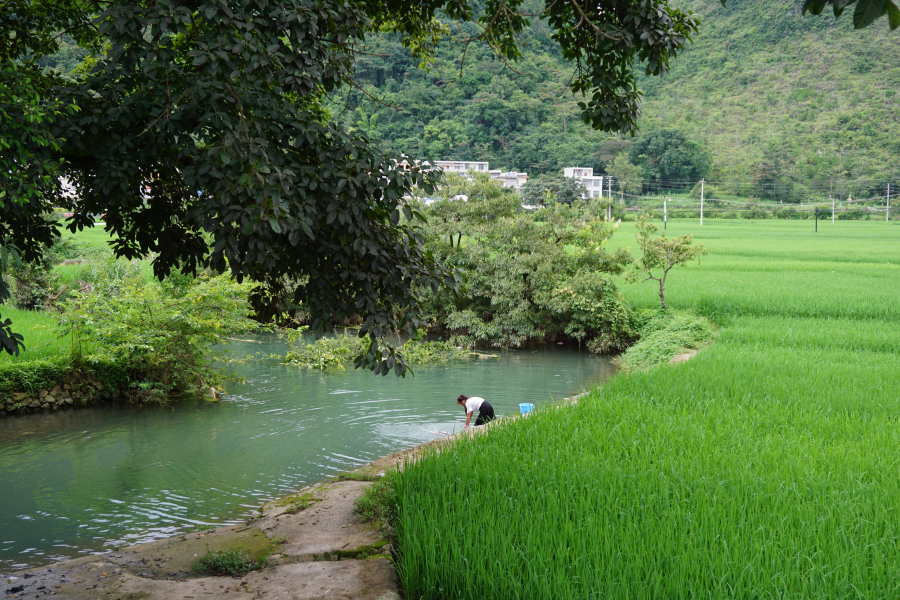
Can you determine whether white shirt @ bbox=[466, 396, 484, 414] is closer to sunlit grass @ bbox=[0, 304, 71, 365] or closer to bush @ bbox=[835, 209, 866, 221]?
sunlit grass @ bbox=[0, 304, 71, 365]

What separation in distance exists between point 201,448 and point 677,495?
649 cm

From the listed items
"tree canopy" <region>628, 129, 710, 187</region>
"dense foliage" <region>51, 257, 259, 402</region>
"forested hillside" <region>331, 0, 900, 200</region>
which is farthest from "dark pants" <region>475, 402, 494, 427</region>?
"tree canopy" <region>628, 129, 710, 187</region>

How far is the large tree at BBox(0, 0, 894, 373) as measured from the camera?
10.6ft

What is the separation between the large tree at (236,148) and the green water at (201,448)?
9.90 ft

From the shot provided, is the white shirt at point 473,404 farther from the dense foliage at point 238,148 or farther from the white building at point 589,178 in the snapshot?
the white building at point 589,178

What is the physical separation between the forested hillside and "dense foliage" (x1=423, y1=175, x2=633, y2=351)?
15.9m

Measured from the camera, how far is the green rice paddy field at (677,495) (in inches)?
130

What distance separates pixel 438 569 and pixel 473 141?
45.5 m

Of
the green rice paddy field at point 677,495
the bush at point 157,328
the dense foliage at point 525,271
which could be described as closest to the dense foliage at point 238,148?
the green rice paddy field at point 677,495

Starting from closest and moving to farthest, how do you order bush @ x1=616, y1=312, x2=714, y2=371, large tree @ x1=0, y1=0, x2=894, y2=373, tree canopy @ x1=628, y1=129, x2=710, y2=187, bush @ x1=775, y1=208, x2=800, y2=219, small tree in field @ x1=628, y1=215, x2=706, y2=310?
large tree @ x1=0, y1=0, x2=894, y2=373
bush @ x1=616, y1=312, x2=714, y2=371
small tree in field @ x1=628, y1=215, x2=706, y2=310
bush @ x1=775, y1=208, x2=800, y2=219
tree canopy @ x1=628, y1=129, x2=710, y2=187

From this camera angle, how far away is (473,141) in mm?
47281

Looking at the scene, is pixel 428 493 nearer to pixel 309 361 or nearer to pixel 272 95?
pixel 272 95

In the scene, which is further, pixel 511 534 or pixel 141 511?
pixel 141 511

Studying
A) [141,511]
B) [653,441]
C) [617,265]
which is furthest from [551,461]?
[617,265]
